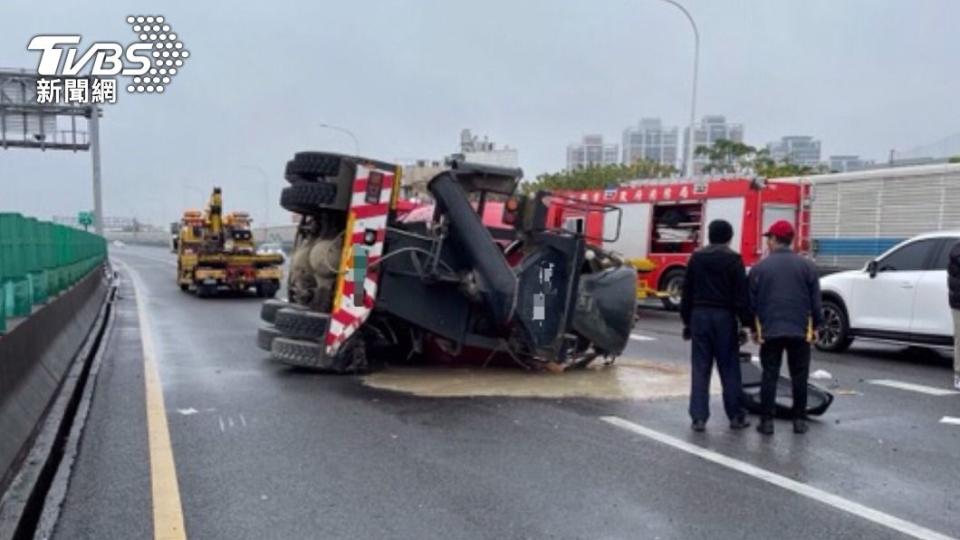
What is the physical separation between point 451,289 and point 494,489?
353 cm

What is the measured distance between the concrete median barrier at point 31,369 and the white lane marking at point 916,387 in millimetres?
8411

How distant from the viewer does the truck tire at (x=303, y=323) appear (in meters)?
8.91

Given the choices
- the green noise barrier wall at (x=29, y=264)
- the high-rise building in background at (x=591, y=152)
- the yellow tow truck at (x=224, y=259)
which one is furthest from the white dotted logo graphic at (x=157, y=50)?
the high-rise building in background at (x=591, y=152)

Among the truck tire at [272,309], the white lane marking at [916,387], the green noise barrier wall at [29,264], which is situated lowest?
the white lane marking at [916,387]

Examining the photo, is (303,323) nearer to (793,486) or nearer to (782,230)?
(782,230)

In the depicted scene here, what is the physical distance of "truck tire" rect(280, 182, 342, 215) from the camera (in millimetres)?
9023

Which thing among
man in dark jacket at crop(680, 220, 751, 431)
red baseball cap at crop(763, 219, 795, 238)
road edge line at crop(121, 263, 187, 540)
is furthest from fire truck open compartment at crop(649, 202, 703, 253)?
road edge line at crop(121, 263, 187, 540)

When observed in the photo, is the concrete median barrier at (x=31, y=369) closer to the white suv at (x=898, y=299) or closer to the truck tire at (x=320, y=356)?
the truck tire at (x=320, y=356)

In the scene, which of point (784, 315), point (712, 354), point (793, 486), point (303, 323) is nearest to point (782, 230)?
point (784, 315)

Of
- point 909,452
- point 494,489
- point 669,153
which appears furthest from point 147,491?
point 669,153

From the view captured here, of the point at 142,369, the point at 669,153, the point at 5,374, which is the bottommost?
the point at 142,369

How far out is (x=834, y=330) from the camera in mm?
12266

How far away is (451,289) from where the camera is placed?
861 centimetres

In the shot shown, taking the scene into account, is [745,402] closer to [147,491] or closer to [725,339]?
[725,339]
